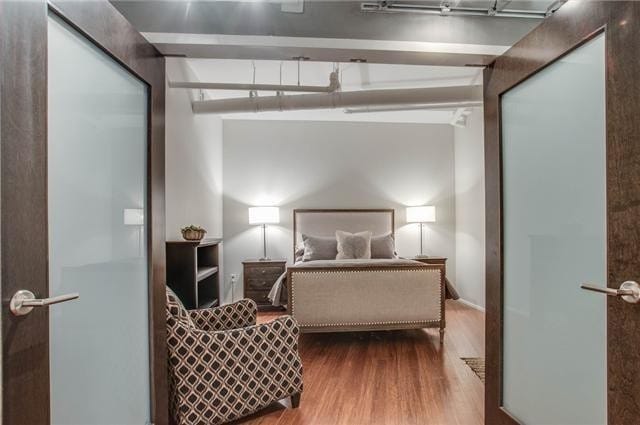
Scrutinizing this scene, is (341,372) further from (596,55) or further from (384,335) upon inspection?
(596,55)

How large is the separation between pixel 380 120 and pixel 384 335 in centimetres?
334

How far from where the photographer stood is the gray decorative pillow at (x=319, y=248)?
5055 mm

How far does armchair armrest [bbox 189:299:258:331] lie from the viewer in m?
2.51

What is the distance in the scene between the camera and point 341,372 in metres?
2.87

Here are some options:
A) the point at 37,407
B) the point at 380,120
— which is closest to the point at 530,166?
the point at 37,407

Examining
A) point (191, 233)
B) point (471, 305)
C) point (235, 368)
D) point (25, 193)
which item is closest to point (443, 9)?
point (25, 193)

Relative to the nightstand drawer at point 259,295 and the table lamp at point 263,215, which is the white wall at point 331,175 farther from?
the nightstand drawer at point 259,295

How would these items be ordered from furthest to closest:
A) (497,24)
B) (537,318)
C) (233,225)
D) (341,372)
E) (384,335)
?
(233,225), (384,335), (341,372), (497,24), (537,318)

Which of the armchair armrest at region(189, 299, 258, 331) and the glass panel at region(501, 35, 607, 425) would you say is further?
the armchair armrest at region(189, 299, 258, 331)

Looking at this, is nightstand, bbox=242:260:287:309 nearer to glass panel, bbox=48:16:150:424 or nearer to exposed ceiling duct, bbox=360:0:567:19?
glass panel, bbox=48:16:150:424

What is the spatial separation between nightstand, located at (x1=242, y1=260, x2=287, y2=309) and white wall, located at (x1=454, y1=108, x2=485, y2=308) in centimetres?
266

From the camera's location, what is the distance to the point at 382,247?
520 cm

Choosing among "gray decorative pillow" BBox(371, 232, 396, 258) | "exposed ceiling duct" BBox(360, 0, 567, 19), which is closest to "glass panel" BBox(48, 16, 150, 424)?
"exposed ceiling duct" BBox(360, 0, 567, 19)

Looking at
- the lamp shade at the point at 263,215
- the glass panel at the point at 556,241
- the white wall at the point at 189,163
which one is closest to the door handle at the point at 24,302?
the glass panel at the point at 556,241
